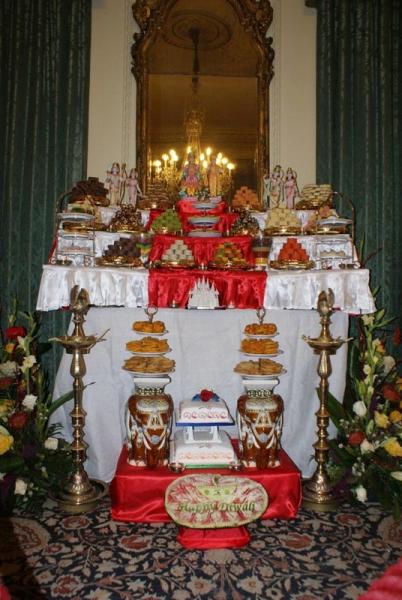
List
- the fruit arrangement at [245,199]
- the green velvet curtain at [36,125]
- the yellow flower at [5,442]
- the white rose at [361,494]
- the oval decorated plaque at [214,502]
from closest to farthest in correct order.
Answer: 1. the oval decorated plaque at [214,502]
2. the yellow flower at [5,442]
3. the white rose at [361,494]
4. the fruit arrangement at [245,199]
5. the green velvet curtain at [36,125]

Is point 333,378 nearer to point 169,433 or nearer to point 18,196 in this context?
point 169,433

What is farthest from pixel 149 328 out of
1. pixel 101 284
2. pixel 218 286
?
pixel 218 286

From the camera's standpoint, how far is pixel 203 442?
3277mm

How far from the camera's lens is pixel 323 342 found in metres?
3.21

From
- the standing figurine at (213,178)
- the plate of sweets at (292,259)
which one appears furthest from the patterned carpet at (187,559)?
the standing figurine at (213,178)

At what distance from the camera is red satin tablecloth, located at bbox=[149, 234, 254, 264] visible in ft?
12.4

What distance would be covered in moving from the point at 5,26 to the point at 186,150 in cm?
204

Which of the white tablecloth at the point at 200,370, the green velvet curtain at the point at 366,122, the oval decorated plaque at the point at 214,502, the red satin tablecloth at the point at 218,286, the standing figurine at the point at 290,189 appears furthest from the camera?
the green velvet curtain at the point at 366,122

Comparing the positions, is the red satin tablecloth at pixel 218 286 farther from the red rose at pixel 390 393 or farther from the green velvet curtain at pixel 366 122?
the green velvet curtain at pixel 366 122

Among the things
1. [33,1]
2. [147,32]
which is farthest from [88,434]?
[33,1]

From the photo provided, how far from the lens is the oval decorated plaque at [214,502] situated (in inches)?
109

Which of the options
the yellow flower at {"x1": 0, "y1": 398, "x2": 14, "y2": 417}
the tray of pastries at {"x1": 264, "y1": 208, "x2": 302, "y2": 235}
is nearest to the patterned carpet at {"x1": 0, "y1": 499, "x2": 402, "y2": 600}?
the yellow flower at {"x1": 0, "y1": 398, "x2": 14, "y2": 417}

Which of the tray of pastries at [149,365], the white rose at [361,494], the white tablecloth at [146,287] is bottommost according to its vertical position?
the white rose at [361,494]

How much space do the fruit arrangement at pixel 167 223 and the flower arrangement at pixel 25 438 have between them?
1.26m
